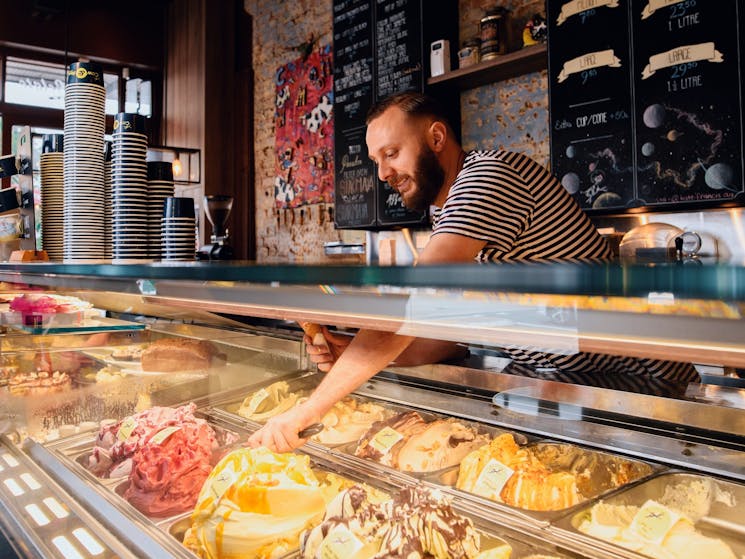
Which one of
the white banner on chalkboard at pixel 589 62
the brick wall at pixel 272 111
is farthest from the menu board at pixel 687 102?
the brick wall at pixel 272 111

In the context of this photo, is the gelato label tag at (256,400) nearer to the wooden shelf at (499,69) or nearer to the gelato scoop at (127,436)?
the gelato scoop at (127,436)

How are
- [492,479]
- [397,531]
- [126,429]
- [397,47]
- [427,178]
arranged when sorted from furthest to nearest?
1. [397,47]
2. [427,178]
3. [126,429]
4. [492,479]
5. [397,531]

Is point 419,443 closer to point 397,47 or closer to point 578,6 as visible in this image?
point 578,6

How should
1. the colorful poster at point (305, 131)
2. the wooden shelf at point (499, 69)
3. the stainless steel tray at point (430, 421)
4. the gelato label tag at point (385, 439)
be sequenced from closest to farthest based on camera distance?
the stainless steel tray at point (430, 421) < the gelato label tag at point (385, 439) < the wooden shelf at point (499, 69) < the colorful poster at point (305, 131)

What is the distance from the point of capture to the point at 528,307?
0.70m

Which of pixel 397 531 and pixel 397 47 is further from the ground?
pixel 397 47

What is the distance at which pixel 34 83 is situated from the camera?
724cm

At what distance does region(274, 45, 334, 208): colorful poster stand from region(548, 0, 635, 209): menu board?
2.76 metres

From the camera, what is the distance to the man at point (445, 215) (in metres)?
1.26

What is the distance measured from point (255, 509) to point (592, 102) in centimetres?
323

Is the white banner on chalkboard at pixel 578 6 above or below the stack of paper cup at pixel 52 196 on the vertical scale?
above

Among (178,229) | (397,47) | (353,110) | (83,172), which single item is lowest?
(178,229)

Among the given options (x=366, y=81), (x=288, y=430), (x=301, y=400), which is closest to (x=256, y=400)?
(x=301, y=400)

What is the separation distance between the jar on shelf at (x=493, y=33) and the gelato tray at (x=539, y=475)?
11.8ft
